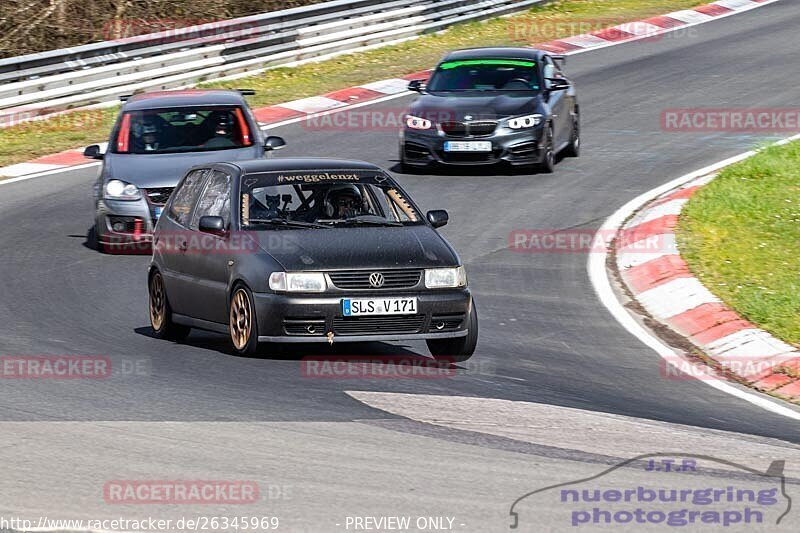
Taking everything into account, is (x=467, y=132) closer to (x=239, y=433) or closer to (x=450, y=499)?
(x=239, y=433)

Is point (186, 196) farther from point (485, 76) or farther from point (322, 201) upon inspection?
point (485, 76)

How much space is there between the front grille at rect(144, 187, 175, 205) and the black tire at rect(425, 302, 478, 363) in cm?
541

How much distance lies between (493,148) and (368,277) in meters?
9.14

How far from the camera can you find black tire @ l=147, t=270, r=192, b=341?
36.6ft

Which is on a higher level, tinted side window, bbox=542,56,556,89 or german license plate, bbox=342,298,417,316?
german license plate, bbox=342,298,417,316

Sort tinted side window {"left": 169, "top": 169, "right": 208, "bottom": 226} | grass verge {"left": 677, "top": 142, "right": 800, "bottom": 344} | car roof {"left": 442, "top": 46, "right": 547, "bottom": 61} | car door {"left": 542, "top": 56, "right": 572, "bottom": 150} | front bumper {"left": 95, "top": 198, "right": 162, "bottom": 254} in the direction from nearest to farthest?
tinted side window {"left": 169, "top": 169, "right": 208, "bottom": 226} < grass verge {"left": 677, "top": 142, "right": 800, "bottom": 344} < front bumper {"left": 95, "top": 198, "right": 162, "bottom": 254} < car door {"left": 542, "top": 56, "right": 572, "bottom": 150} < car roof {"left": 442, "top": 46, "right": 547, "bottom": 61}

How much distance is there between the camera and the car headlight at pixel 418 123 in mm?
18969

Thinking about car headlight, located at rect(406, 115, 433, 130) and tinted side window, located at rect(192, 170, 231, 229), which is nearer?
tinted side window, located at rect(192, 170, 231, 229)

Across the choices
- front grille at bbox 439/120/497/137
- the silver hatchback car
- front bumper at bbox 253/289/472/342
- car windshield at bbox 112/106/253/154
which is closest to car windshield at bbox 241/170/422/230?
front bumper at bbox 253/289/472/342

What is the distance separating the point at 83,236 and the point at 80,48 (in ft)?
27.6

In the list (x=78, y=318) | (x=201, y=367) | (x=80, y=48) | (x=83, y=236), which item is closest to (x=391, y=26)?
(x=80, y=48)

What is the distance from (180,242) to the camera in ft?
36.8

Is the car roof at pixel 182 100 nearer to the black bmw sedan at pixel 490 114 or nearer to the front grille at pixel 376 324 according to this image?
the black bmw sedan at pixel 490 114

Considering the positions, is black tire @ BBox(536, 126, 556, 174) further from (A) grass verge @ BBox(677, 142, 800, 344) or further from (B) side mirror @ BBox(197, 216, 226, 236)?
(B) side mirror @ BBox(197, 216, 226, 236)
